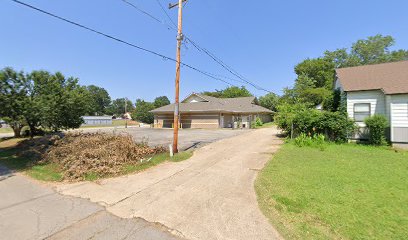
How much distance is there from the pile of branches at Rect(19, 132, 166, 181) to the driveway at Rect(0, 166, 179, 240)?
1.82 metres

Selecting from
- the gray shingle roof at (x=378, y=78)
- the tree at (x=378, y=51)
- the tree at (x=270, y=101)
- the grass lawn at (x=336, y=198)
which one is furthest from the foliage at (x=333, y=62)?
the grass lawn at (x=336, y=198)

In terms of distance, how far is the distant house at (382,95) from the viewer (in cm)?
1177

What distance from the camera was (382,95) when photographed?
13.0 meters

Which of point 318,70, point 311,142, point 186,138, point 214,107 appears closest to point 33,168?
point 186,138

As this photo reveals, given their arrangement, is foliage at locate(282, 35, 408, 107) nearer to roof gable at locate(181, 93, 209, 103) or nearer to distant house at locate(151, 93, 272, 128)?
distant house at locate(151, 93, 272, 128)

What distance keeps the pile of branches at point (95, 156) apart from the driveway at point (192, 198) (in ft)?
2.84

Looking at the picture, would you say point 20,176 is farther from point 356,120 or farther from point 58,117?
point 356,120

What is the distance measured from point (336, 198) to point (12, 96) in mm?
16031

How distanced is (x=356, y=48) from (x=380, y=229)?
50.3 meters

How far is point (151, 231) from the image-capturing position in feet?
12.5

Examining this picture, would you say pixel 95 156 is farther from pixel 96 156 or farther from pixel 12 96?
pixel 12 96

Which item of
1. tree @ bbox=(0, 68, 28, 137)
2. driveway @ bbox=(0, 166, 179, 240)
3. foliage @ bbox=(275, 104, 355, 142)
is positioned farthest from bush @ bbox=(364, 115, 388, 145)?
tree @ bbox=(0, 68, 28, 137)

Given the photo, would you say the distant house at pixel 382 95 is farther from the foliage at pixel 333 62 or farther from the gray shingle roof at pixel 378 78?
the foliage at pixel 333 62

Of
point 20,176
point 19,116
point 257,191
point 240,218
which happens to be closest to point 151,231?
point 240,218
